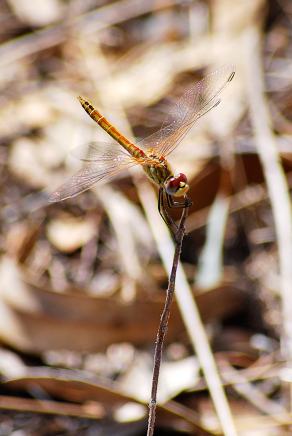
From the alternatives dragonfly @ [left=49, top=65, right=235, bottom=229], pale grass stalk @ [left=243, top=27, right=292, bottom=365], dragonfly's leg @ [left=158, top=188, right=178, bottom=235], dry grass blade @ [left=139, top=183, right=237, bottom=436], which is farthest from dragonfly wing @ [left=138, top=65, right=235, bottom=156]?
pale grass stalk @ [left=243, top=27, right=292, bottom=365]

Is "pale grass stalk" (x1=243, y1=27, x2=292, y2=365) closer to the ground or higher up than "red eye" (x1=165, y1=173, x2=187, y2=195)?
higher up

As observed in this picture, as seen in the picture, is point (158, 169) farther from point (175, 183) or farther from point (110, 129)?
point (110, 129)

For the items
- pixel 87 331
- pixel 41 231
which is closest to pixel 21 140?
pixel 41 231

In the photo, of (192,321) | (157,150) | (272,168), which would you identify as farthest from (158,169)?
(272,168)

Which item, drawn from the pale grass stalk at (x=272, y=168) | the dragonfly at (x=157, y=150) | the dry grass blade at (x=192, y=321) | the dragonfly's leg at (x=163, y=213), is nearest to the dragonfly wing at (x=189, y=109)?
the dragonfly at (x=157, y=150)

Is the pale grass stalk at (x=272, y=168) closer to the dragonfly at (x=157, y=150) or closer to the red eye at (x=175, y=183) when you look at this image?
the dragonfly at (x=157, y=150)

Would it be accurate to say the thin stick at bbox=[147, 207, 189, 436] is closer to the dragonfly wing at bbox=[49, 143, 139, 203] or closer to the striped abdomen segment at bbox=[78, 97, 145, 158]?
the dragonfly wing at bbox=[49, 143, 139, 203]
